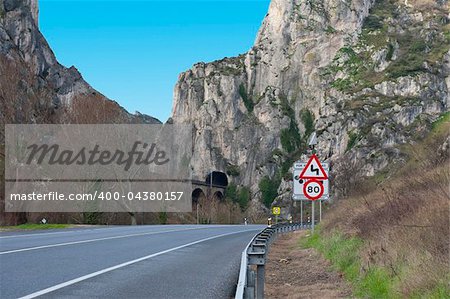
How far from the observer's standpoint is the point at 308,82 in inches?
6762

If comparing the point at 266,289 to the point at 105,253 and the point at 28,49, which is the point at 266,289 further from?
the point at 28,49

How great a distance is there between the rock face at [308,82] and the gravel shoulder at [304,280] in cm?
13468

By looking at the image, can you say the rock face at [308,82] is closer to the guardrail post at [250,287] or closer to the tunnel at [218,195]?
the tunnel at [218,195]

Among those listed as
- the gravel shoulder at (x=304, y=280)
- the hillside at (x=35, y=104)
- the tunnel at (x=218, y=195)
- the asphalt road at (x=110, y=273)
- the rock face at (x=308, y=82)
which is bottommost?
the gravel shoulder at (x=304, y=280)

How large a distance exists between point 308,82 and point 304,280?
6452 inches

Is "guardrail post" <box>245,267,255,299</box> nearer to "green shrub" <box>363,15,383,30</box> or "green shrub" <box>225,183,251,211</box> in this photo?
"green shrub" <box>225,183,251,211</box>

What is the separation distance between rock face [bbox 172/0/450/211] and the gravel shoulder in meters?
135

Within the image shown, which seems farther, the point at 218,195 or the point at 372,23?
the point at 372,23

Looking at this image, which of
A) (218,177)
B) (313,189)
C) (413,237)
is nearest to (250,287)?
(413,237)

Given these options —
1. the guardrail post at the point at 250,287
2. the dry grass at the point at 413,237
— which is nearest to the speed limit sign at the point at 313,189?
the dry grass at the point at 413,237

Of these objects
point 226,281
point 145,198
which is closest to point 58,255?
point 226,281

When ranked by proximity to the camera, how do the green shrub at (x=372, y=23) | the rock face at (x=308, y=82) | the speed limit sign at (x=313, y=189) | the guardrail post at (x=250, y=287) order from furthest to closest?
the green shrub at (x=372, y=23) < the rock face at (x=308, y=82) < the speed limit sign at (x=313, y=189) < the guardrail post at (x=250, y=287)

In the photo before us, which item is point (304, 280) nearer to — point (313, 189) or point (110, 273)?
point (110, 273)

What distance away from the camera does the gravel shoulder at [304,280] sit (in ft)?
31.5
